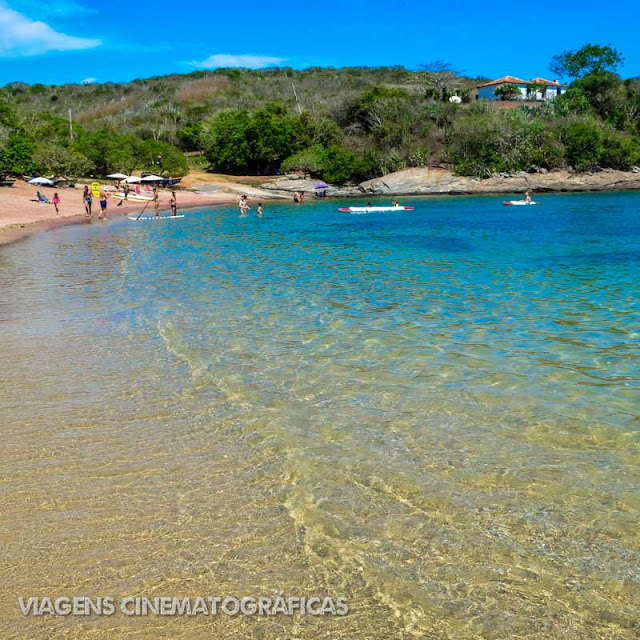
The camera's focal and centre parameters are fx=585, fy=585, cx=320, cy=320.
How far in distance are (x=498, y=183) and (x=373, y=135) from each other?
64.1 feet

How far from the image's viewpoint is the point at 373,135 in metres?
80.8

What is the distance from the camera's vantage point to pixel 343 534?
4652mm

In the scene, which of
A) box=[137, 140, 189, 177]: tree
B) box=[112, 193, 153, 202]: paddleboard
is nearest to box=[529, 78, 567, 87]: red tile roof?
box=[137, 140, 189, 177]: tree

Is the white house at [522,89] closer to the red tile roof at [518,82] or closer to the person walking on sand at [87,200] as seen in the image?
the red tile roof at [518,82]

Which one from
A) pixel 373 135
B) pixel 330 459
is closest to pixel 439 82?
pixel 373 135

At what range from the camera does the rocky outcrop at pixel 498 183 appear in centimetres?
6969

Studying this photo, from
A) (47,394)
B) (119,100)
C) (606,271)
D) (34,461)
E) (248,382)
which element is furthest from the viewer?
(119,100)

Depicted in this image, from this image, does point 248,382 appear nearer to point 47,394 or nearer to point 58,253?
point 47,394

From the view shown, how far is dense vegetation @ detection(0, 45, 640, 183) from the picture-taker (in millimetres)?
69812

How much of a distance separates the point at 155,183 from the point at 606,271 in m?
60.2

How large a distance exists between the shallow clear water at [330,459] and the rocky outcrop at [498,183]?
188 feet

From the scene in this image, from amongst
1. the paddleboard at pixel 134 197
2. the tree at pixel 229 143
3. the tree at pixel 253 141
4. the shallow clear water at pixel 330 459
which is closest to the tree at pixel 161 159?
the tree at pixel 229 143

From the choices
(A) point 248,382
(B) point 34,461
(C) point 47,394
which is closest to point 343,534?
(B) point 34,461

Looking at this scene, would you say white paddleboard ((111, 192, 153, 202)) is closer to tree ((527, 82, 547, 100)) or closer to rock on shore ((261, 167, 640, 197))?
rock on shore ((261, 167, 640, 197))
